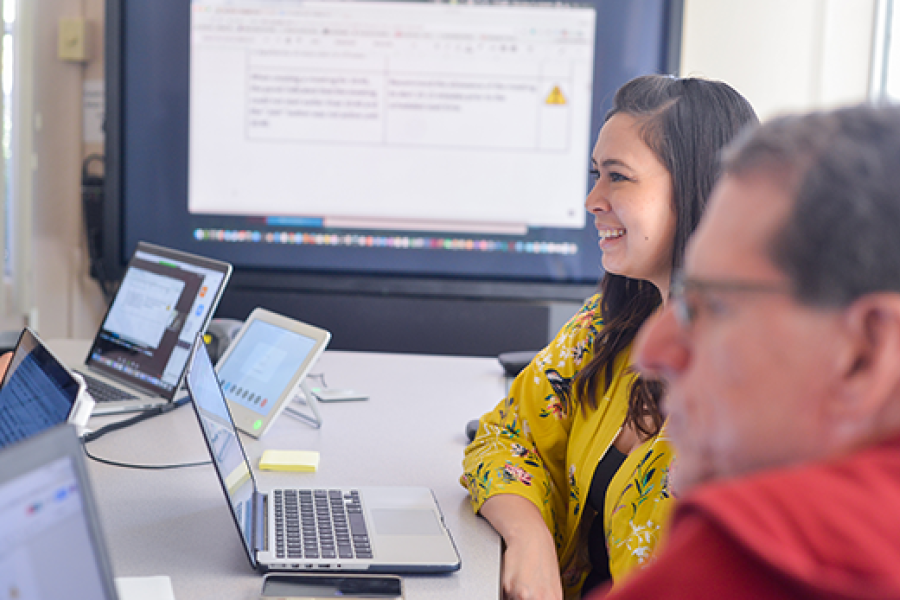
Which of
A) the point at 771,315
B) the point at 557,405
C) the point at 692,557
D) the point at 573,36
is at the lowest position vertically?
the point at 557,405

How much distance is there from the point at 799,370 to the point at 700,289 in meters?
0.08

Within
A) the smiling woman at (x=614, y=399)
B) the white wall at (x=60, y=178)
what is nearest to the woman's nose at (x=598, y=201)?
the smiling woman at (x=614, y=399)

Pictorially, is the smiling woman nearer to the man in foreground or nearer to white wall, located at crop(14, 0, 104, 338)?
the man in foreground

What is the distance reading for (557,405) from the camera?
1416 millimetres

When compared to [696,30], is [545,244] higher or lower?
lower

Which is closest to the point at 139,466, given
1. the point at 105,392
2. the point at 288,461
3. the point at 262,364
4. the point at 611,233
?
the point at 288,461

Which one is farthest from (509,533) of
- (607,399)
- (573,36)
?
(573,36)

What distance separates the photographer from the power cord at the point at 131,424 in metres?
1.36

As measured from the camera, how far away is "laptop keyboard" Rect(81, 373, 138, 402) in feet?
5.58

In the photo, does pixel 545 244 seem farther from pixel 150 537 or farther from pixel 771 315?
pixel 771 315

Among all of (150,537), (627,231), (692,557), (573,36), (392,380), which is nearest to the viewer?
(692,557)

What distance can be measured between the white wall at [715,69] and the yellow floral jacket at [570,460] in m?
1.63

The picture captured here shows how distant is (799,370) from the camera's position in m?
0.47

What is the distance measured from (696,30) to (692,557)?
2.67m
